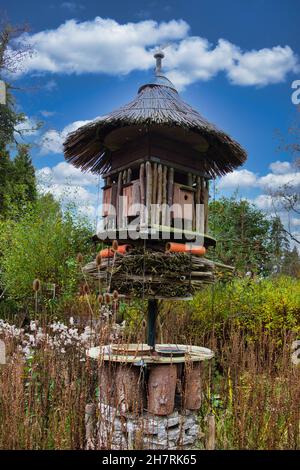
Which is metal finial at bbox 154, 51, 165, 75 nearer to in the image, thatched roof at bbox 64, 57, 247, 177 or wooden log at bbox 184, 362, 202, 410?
thatched roof at bbox 64, 57, 247, 177

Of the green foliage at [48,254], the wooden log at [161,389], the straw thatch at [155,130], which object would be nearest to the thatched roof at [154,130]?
the straw thatch at [155,130]

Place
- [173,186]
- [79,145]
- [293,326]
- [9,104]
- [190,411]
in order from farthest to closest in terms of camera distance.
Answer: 1. [9,104]
2. [293,326]
3. [79,145]
4. [173,186]
5. [190,411]

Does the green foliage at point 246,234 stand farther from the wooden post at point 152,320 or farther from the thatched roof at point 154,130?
the wooden post at point 152,320

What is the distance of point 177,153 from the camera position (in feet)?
14.5

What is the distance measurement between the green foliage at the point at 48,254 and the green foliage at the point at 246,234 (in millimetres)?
2953

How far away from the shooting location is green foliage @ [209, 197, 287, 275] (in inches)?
397

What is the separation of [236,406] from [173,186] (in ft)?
6.64

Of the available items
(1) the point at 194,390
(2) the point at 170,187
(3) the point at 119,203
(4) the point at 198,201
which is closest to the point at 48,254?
(3) the point at 119,203

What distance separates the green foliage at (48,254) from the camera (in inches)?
377

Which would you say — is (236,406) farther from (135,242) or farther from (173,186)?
(173,186)

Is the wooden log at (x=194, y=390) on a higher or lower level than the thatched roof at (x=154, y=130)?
lower

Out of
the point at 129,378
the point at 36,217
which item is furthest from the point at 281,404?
the point at 36,217

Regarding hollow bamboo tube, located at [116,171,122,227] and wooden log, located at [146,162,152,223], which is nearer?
wooden log, located at [146,162,152,223]

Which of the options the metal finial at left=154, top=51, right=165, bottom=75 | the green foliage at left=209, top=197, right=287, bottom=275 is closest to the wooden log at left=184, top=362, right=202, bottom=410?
the metal finial at left=154, top=51, right=165, bottom=75
